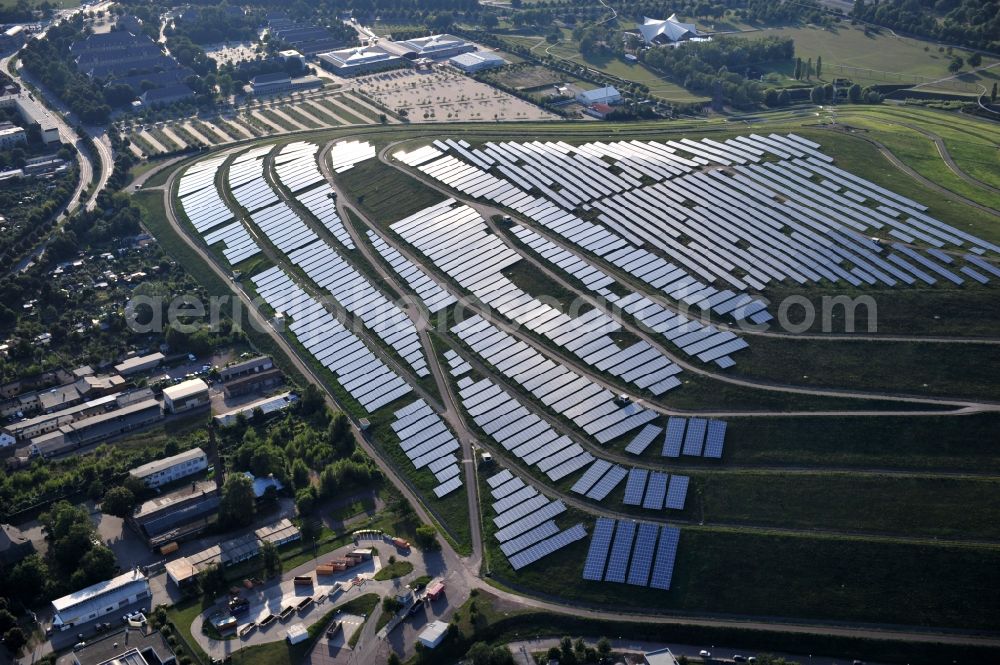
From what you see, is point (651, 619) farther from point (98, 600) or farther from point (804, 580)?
point (98, 600)

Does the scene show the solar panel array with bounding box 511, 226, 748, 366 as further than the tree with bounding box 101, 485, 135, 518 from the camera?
Yes

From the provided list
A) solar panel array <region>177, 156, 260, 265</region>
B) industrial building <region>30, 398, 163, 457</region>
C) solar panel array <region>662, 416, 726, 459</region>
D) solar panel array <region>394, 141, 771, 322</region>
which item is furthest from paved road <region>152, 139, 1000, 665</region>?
solar panel array <region>177, 156, 260, 265</region>

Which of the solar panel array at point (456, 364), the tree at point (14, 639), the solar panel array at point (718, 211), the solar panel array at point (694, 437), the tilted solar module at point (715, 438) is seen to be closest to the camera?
A: the tree at point (14, 639)

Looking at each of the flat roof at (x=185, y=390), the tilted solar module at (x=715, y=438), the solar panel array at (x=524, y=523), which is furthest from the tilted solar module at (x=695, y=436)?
the flat roof at (x=185, y=390)

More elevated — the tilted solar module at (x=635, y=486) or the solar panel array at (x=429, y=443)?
the tilted solar module at (x=635, y=486)

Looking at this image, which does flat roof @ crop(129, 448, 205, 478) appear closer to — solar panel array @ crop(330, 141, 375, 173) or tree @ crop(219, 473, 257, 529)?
tree @ crop(219, 473, 257, 529)

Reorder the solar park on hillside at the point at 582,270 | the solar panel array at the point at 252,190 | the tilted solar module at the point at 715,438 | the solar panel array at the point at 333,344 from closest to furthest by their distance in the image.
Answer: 1. the tilted solar module at the point at 715,438
2. the solar park on hillside at the point at 582,270
3. the solar panel array at the point at 333,344
4. the solar panel array at the point at 252,190

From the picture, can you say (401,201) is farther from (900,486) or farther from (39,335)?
(900,486)

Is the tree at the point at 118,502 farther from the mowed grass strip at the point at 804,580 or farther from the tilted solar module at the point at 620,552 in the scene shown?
the tilted solar module at the point at 620,552
